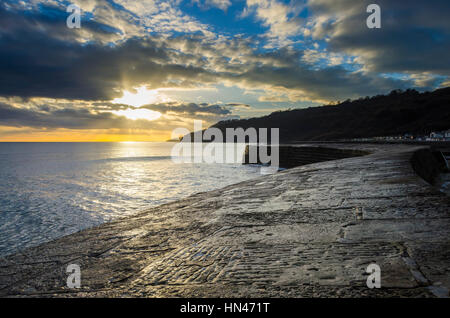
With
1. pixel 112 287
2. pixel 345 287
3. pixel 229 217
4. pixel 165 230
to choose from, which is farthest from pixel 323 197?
Answer: pixel 112 287

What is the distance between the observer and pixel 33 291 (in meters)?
2.03

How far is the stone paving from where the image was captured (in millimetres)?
1545

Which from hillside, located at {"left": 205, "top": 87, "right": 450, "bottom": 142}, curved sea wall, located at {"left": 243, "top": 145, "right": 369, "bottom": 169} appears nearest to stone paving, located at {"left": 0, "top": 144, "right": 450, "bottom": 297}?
curved sea wall, located at {"left": 243, "top": 145, "right": 369, "bottom": 169}

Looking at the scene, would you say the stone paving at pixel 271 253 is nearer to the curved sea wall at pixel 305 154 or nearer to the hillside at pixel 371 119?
the curved sea wall at pixel 305 154

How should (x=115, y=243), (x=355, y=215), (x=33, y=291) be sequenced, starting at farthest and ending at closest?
(x=115, y=243) < (x=355, y=215) < (x=33, y=291)

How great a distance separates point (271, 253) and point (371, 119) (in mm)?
88082

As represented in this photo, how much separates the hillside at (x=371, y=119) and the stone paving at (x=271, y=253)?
5253cm

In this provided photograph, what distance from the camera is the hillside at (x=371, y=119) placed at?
63.4m

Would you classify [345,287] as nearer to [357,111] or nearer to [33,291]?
[33,291]

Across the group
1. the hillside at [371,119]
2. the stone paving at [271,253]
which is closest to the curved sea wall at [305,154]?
the stone paving at [271,253]

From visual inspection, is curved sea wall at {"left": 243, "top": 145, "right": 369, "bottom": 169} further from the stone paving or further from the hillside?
the hillside

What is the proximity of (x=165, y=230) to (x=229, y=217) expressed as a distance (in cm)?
81

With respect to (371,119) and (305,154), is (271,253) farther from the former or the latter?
(371,119)
